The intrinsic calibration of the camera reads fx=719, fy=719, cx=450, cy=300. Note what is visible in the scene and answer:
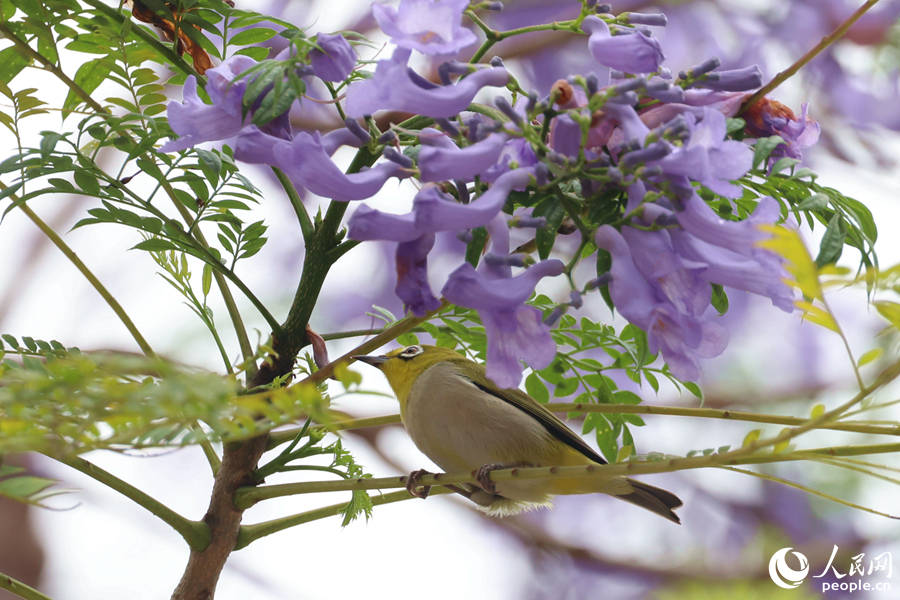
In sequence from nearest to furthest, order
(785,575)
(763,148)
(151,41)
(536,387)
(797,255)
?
(797,255) → (763,148) → (151,41) → (536,387) → (785,575)

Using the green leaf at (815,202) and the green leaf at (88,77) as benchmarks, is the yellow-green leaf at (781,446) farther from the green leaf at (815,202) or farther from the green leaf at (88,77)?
the green leaf at (88,77)

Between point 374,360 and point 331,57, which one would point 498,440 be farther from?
point 331,57

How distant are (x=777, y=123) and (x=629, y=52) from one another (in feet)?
0.30

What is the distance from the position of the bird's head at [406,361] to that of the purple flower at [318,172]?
39cm

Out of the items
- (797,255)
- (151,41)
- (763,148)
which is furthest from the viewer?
(151,41)

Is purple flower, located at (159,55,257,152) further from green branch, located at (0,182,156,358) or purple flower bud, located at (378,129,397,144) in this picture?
green branch, located at (0,182,156,358)

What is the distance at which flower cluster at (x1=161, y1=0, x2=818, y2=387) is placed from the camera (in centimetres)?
27

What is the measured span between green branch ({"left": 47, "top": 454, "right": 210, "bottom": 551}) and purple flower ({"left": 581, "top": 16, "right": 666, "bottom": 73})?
33 centimetres

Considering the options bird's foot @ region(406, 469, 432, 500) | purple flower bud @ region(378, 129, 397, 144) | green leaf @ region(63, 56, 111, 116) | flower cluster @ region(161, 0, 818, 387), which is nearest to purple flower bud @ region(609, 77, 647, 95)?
flower cluster @ region(161, 0, 818, 387)

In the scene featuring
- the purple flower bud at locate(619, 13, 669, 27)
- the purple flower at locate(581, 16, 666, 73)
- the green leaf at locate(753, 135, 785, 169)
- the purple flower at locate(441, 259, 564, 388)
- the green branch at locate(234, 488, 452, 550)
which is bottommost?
the green branch at locate(234, 488, 452, 550)

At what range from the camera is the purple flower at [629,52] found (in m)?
0.30

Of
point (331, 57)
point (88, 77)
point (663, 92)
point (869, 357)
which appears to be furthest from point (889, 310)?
point (88, 77)

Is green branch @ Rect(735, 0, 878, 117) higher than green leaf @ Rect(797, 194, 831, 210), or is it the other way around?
green branch @ Rect(735, 0, 878, 117)

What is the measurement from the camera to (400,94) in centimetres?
28
